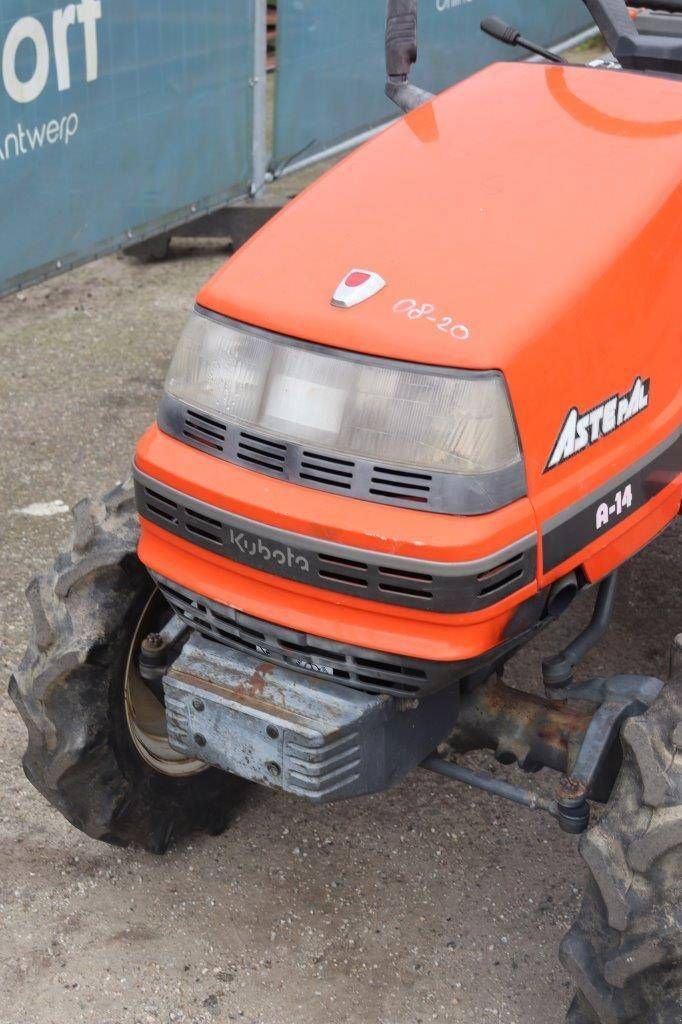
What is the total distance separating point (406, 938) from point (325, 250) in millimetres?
1520

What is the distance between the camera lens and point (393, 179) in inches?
108

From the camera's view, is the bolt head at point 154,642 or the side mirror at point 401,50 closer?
the bolt head at point 154,642

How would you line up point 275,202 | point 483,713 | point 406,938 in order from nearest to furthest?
point 483,713
point 406,938
point 275,202

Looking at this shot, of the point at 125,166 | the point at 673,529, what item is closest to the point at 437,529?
the point at 673,529

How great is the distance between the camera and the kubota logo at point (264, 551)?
2412mm

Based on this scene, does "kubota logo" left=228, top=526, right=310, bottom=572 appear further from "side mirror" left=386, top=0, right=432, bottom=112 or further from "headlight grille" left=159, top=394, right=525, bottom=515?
"side mirror" left=386, top=0, right=432, bottom=112

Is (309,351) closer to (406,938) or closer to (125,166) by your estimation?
(406,938)

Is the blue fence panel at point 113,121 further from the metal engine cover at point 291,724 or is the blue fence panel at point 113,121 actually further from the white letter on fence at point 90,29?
the metal engine cover at point 291,724

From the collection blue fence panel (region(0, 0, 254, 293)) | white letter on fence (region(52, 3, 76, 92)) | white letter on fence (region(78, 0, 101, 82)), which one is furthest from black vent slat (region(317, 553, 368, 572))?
white letter on fence (region(78, 0, 101, 82))

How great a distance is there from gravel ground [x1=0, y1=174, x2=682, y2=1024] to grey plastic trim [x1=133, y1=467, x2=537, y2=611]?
103 cm

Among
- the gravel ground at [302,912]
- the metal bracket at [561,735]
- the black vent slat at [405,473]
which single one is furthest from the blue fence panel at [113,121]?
the black vent slat at [405,473]

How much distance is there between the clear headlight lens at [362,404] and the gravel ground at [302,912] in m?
1.25

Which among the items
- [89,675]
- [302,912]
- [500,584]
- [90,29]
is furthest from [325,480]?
[90,29]

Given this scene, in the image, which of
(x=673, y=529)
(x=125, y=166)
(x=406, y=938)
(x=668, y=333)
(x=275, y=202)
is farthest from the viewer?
(x=275, y=202)
